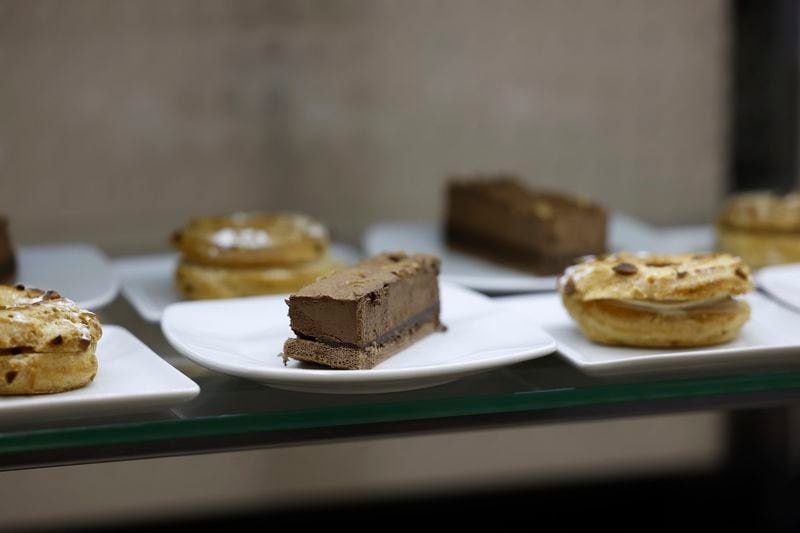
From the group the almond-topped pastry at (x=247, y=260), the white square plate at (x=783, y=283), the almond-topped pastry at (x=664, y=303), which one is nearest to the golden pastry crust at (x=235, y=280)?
the almond-topped pastry at (x=247, y=260)

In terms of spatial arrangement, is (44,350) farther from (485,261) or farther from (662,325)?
(485,261)

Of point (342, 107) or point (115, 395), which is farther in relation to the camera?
point (342, 107)

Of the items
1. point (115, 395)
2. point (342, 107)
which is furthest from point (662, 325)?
point (342, 107)

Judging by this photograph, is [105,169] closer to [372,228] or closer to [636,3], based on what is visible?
[372,228]

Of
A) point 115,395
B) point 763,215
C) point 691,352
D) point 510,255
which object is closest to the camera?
point 115,395

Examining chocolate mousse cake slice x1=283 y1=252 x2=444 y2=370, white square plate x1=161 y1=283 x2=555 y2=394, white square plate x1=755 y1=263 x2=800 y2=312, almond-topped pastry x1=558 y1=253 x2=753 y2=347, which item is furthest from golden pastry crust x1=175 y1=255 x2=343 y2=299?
white square plate x1=755 y1=263 x2=800 y2=312

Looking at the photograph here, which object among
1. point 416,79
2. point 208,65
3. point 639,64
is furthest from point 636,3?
point 208,65

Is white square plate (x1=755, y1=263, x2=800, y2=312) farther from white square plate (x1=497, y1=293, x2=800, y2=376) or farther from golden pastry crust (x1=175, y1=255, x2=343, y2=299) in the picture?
golden pastry crust (x1=175, y1=255, x2=343, y2=299)
